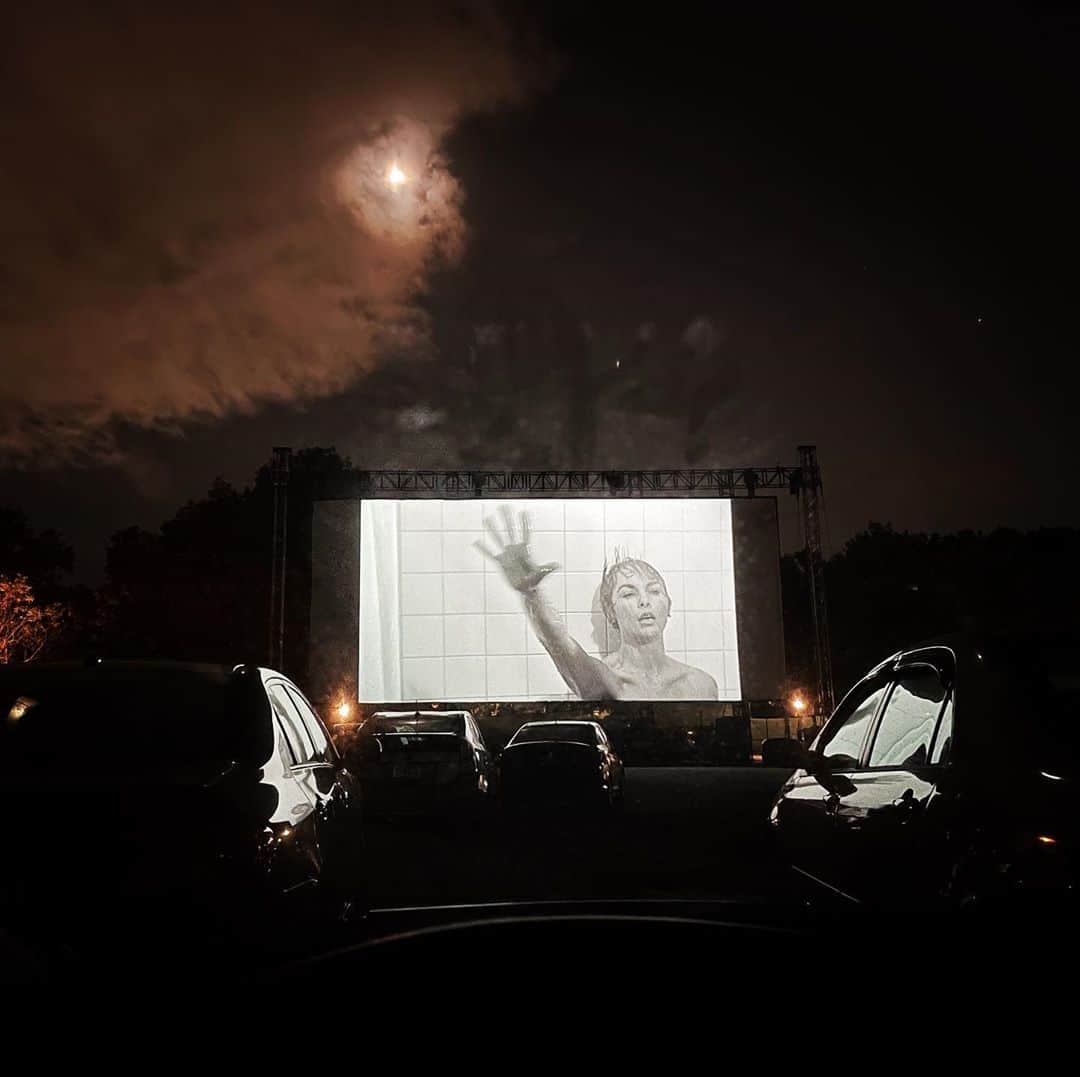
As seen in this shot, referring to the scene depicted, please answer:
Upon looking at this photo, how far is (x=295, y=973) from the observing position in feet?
4.42

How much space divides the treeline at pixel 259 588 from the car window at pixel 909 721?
4639 centimetres

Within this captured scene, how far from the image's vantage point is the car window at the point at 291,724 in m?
4.23

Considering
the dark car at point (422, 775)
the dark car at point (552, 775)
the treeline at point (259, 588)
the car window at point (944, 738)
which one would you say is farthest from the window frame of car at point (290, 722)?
the treeline at point (259, 588)

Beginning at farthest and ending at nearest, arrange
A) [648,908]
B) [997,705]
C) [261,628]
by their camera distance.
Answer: [261,628] → [997,705] → [648,908]

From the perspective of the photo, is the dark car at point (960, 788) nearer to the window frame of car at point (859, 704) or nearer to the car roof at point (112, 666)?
the window frame of car at point (859, 704)

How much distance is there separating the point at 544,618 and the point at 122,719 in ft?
77.7

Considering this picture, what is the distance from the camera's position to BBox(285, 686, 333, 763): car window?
16.1ft

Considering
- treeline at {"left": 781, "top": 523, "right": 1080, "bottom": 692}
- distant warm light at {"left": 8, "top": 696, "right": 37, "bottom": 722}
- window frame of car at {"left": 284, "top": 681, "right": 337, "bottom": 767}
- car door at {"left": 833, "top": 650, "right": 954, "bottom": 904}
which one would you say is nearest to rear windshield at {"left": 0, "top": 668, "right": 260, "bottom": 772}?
distant warm light at {"left": 8, "top": 696, "right": 37, "bottom": 722}

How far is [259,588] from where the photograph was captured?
5909cm

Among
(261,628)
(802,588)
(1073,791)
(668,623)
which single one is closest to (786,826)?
(1073,791)

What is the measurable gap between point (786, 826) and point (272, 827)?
2.28 meters

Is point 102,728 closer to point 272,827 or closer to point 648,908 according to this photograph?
point 272,827

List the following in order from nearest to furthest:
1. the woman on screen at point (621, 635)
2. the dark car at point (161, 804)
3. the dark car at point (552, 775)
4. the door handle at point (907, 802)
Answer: the dark car at point (161, 804) < the door handle at point (907, 802) < the dark car at point (552, 775) < the woman on screen at point (621, 635)

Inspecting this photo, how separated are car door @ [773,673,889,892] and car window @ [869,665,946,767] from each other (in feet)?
0.39
